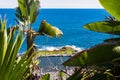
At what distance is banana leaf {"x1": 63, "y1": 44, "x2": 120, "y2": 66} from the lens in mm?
3092

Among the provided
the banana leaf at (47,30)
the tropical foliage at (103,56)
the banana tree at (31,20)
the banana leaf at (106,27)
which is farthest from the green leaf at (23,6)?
the tropical foliage at (103,56)

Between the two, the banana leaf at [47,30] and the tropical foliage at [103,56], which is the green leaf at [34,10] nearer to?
the banana leaf at [47,30]

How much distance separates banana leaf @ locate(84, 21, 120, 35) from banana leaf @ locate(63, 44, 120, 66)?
0.91 ft

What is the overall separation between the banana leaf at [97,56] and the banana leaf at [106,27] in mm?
277

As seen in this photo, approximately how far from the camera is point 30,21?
8047 millimetres

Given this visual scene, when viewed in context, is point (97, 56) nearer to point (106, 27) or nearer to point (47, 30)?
point (106, 27)

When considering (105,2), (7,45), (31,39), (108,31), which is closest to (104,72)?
(108,31)

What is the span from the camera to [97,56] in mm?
3113

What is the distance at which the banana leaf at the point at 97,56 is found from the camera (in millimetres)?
3092

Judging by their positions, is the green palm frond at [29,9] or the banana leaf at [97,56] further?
the green palm frond at [29,9]

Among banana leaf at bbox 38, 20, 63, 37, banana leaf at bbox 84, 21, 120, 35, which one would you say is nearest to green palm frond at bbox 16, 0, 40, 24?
banana leaf at bbox 38, 20, 63, 37

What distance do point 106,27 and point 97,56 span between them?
1.30 feet

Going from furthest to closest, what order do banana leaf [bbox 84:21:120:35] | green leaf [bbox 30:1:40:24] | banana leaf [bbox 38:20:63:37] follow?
banana leaf [bbox 38:20:63:37]
green leaf [bbox 30:1:40:24]
banana leaf [bbox 84:21:120:35]

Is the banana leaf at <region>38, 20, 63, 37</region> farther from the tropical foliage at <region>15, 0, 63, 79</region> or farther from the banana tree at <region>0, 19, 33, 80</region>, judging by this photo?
the banana tree at <region>0, 19, 33, 80</region>
